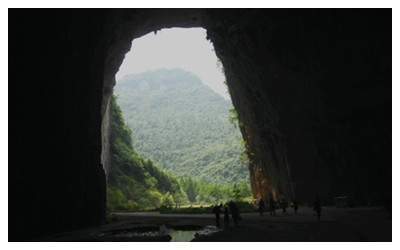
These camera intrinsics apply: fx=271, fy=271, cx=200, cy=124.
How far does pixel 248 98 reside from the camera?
89.1 ft

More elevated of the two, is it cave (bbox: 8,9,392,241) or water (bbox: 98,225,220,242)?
cave (bbox: 8,9,392,241)

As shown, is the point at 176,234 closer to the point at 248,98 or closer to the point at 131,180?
the point at 248,98

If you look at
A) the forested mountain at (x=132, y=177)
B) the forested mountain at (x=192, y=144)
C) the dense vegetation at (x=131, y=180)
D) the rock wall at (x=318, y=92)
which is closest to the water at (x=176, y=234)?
the rock wall at (x=318, y=92)

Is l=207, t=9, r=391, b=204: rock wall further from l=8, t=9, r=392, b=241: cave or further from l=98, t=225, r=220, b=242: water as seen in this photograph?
l=98, t=225, r=220, b=242: water

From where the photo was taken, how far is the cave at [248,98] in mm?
11023

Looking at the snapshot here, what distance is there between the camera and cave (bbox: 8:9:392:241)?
434 inches

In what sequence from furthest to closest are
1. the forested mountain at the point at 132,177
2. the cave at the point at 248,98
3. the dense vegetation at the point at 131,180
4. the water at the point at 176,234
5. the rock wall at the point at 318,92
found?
the forested mountain at the point at 132,177 → the dense vegetation at the point at 131,180 → the rock wall at the point at 318,92 → the cave at the point at 248,98 → the water at the point at 176,234

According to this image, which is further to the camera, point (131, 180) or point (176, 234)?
point (131, 180)

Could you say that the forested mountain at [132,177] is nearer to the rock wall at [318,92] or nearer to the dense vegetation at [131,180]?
the dense vegetation at [131,180]

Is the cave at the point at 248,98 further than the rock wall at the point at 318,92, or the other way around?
the rock wall at the point at 318,92

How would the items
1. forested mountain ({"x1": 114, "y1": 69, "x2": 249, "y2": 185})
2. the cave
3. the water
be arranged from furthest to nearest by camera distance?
1. forested mountain ({"x1": 114, "y1": 69, "x2": 249, "y2": 185})
2. the cave
3. the water

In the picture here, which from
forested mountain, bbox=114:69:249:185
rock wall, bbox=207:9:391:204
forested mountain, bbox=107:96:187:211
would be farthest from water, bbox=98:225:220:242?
forested mountain, bbox=114:69:249:185

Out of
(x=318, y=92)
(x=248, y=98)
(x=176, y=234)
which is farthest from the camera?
(x=248, y=98)

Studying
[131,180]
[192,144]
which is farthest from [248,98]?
[192,144]
